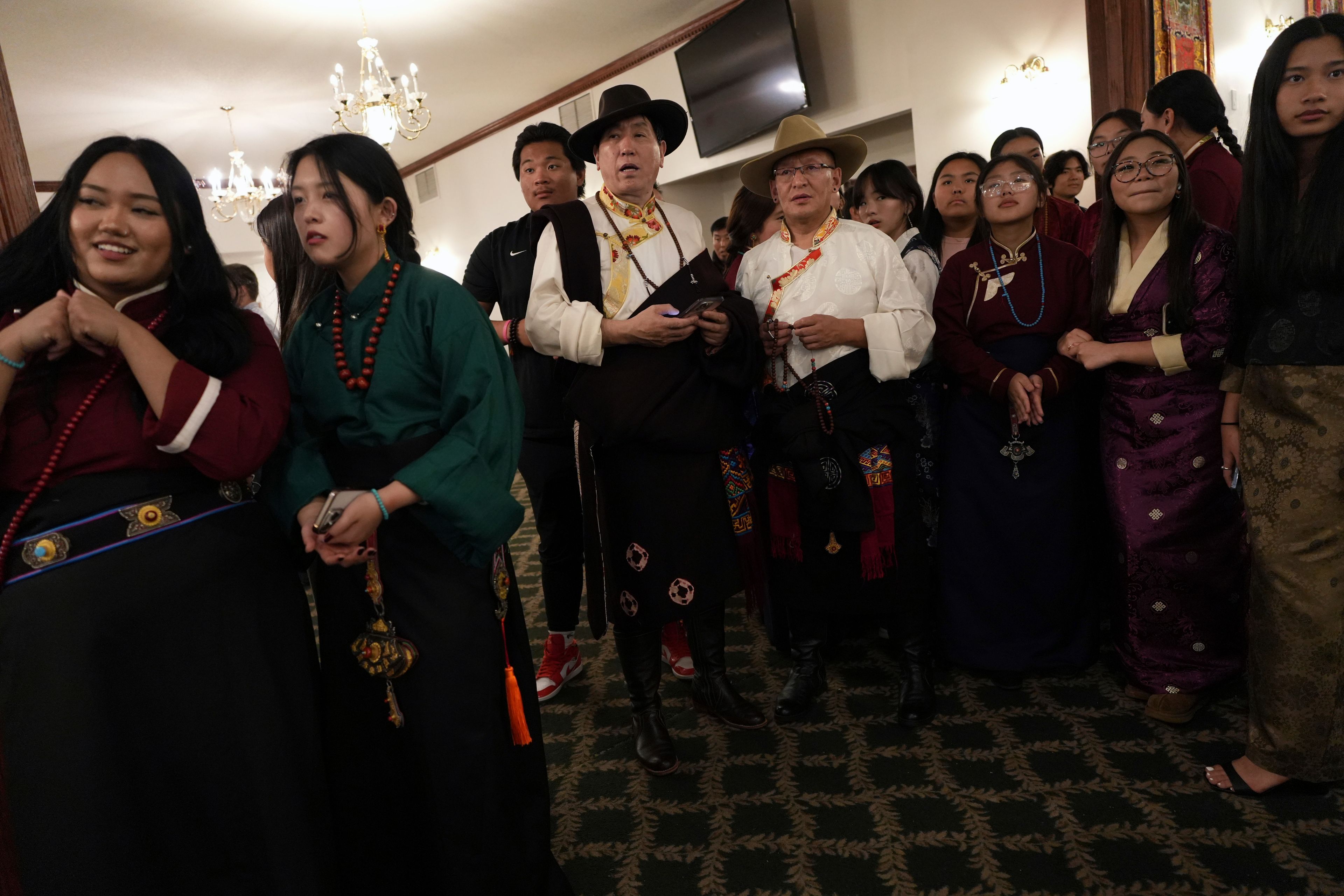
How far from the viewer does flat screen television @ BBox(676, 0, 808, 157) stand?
5.83 m

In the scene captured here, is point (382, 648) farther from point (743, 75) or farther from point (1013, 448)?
point (743, 75)

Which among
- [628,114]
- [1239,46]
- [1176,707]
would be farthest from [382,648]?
[1239,46]

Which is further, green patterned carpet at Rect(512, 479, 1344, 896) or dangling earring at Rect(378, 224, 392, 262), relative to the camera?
green patterned carpet at Rect(512, 479, 1344, 896)

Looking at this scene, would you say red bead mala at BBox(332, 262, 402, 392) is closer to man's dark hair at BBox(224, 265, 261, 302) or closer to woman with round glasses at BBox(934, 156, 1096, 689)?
woman with round glasses at BBox(934, 156, 1096, 689)

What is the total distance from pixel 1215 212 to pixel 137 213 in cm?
288

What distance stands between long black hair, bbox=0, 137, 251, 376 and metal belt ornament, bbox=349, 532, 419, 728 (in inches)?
16.1

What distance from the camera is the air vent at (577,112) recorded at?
7883mm

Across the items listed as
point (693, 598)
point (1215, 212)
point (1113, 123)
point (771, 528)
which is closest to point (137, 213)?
point (693, 598)

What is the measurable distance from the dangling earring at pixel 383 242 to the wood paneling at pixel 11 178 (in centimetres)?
55

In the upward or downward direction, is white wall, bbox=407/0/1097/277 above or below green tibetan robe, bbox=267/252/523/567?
above

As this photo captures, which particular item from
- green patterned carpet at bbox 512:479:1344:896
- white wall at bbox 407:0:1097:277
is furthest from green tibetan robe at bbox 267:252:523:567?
white wall at bbox 407:0:1097:277

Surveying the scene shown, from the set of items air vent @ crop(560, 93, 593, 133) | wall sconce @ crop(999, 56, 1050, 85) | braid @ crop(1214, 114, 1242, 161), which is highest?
air vent @ crop(560, 93, 593, 133)

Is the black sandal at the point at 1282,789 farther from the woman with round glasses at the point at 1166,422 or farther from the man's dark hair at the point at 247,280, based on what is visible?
the man's dark hair at the point at 247,280

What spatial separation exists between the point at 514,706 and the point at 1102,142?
2.86 meters
